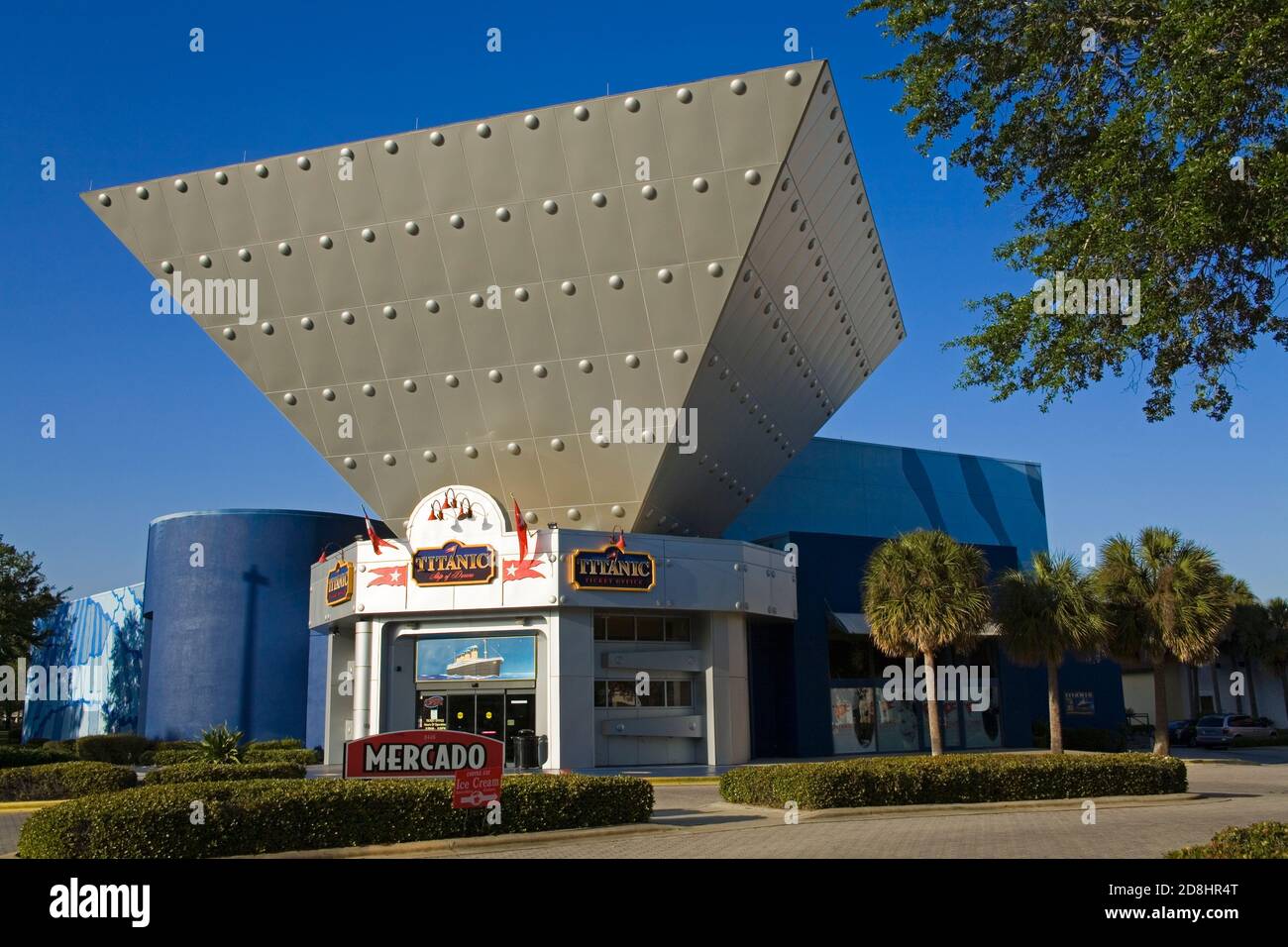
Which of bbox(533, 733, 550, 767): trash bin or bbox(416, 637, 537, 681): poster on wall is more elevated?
bbox(416, 637, 537, 681): poster on wall

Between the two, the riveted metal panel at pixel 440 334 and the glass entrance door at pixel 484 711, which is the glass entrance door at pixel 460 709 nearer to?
the glass entrance door at pixel 484 711

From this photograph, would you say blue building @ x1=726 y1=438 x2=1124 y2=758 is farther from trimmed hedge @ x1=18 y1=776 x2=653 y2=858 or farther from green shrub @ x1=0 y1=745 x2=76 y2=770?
green shrub @ x1=0 y1=745 x2=76 y2=770

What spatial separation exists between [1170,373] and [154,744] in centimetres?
4079

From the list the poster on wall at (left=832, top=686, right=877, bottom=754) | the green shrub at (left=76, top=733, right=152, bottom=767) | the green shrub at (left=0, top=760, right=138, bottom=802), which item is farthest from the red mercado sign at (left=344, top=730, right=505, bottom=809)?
the green shrub at (left=76, top=733, right=152, bottom=767)

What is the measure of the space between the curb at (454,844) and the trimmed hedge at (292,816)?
0.59 feet

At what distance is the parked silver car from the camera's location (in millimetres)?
46312

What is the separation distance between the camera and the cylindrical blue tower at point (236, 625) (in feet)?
147

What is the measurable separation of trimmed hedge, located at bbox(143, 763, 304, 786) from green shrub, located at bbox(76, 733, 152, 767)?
18.9 m

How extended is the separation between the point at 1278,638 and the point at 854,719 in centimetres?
2923

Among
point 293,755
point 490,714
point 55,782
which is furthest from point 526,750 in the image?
point 55,782

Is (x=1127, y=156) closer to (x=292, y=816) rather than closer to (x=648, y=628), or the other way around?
(x=292, y=816)

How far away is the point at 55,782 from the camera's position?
909 inches

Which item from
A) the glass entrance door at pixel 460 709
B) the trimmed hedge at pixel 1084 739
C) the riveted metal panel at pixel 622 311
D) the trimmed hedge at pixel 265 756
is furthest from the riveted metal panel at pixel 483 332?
the trimmed hedge at pixel 1084 739

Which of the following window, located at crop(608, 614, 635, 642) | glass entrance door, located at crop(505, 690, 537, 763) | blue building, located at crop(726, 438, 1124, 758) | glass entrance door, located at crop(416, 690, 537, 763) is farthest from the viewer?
blue building, located at crop(726, 438, 1124, 758)
